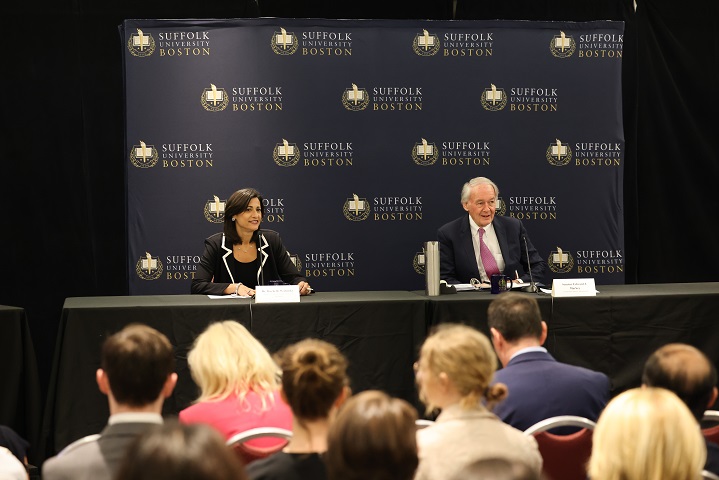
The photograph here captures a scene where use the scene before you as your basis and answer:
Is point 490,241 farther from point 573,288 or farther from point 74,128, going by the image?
point 74,128

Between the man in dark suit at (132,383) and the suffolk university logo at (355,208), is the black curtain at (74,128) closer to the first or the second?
the suffolk university logo at (355,208)

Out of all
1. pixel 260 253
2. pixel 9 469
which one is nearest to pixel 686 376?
pixel 9 469

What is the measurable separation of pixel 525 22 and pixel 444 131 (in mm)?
936

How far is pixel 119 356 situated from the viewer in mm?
2307

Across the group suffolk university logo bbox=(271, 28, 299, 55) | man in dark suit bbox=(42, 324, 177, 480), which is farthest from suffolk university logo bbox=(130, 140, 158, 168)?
man in dark suit bbox=(42, 324, 177, 480)

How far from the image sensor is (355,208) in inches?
241

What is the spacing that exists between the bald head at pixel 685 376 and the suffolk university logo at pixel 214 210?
Answer: 403 centimetres

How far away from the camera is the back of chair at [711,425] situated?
2.52 metres

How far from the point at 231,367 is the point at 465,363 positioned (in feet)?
2.44

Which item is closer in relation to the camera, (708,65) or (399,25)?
(399,25)

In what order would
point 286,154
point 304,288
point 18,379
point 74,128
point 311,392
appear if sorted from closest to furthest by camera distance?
point 311,392
point 18,379
point 304,288
point 286,154
point 74,128

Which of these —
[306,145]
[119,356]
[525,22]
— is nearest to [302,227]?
[306,145]

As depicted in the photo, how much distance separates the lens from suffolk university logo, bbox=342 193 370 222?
241 inches

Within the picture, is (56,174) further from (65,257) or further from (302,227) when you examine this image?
(302,227)
